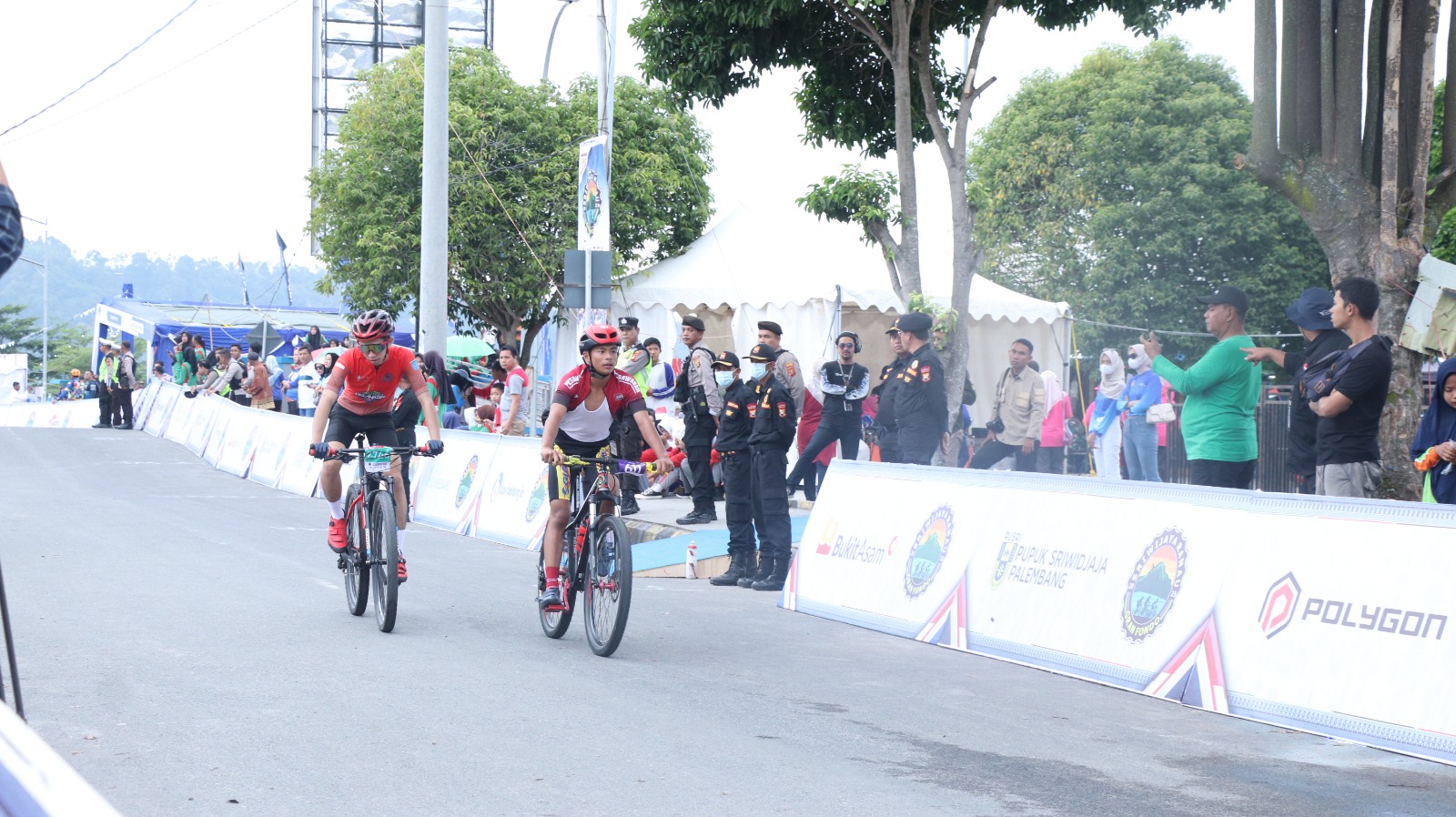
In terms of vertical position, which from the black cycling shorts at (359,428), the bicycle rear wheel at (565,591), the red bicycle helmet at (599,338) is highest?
the red bicycle helmet at (599,338)

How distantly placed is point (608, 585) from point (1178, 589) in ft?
10.2

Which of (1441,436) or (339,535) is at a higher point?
(1441,436)

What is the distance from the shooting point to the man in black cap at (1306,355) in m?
9.07

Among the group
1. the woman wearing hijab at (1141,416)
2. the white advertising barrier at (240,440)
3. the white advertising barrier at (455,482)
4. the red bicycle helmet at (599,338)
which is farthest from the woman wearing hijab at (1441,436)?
the white advertising barrier at (240,440)

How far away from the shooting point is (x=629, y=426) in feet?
54.1

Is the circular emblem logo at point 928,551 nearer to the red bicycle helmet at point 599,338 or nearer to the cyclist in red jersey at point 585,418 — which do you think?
the cyclist in red jersey at point 585,418

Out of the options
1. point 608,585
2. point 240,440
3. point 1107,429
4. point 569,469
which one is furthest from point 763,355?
point 240,440

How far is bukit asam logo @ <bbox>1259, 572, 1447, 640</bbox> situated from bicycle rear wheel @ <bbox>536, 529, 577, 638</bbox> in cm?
396

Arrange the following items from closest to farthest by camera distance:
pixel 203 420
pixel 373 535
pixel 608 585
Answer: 1. pixel 608 585
2. pixel 373 535
3. pixel 203 420

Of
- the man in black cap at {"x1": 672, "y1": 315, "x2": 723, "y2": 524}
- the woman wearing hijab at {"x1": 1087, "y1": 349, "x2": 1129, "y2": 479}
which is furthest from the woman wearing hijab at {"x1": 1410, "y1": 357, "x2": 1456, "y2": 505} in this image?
the woman wearing hijab at {"x1": 1087, "y1": 349, "x2": 1129, "y2": 479}

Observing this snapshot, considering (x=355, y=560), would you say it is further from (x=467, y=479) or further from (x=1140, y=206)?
(x=1140, y=206)

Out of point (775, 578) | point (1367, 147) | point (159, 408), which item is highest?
point (1367, 147)

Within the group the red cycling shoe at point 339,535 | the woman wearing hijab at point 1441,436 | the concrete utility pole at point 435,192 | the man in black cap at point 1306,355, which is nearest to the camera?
the woman wearing hijab at point 1441,436

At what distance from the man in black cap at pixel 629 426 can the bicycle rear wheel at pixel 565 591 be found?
23.4ft
